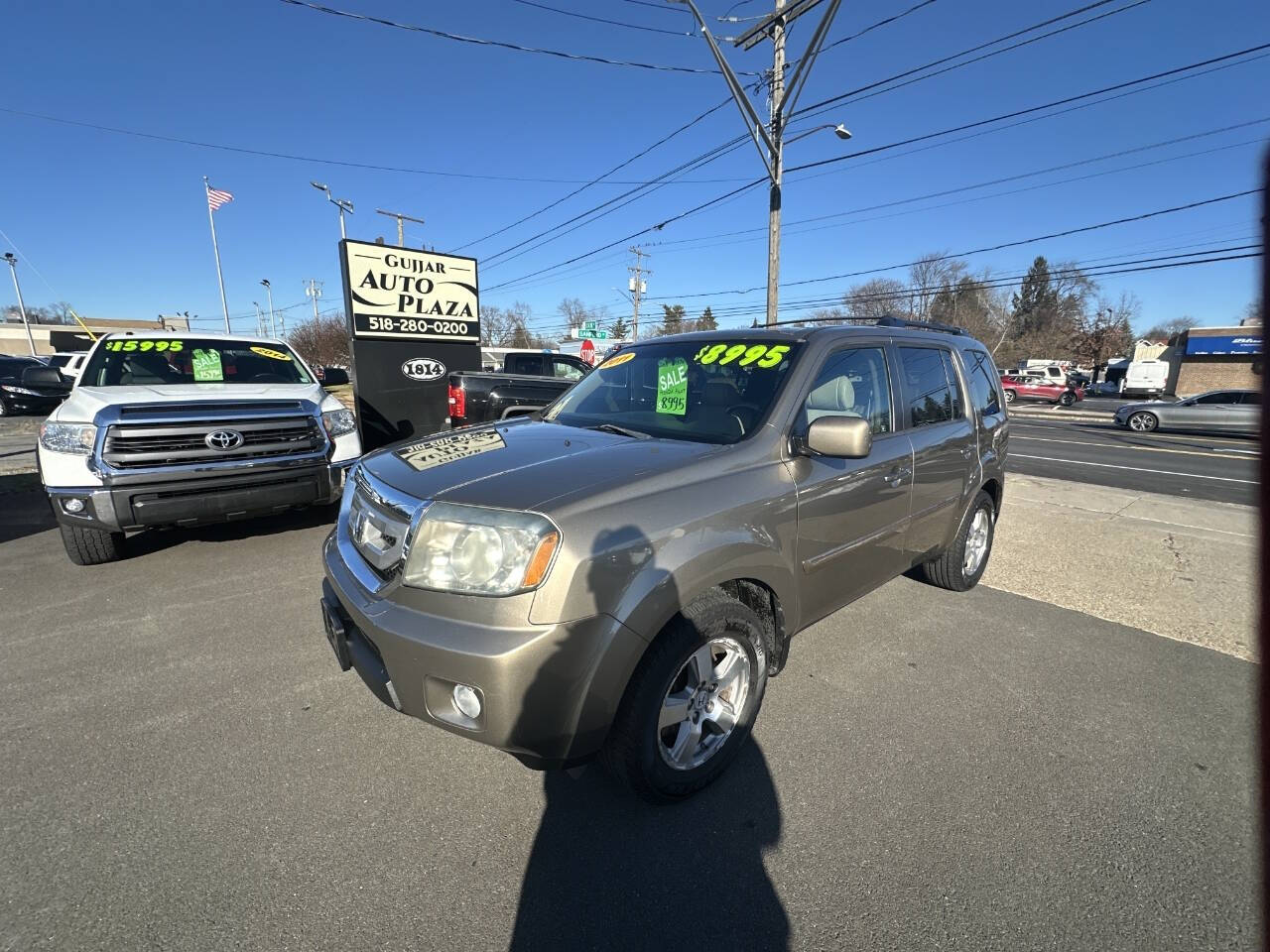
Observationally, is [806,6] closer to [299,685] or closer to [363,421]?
[363,421]

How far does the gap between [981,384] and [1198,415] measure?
745 inches

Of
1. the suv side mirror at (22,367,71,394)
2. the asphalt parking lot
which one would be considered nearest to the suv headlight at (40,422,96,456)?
the asphalt parking lot

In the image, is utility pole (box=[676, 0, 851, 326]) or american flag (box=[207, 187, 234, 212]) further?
american flag (box=[207, 187, 234, 212])

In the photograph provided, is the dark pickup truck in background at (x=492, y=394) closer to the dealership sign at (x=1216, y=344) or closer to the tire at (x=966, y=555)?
the tire at (x=966, y=555)

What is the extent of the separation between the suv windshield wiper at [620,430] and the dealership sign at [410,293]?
6700mm

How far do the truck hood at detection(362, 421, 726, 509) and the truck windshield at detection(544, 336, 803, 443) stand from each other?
221 millimetres

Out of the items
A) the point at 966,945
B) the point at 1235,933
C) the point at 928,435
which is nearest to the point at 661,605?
the point at 966,945

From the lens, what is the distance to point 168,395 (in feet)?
16.5

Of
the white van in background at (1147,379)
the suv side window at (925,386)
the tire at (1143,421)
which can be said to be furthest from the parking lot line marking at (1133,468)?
the white van in background at (1147,379)

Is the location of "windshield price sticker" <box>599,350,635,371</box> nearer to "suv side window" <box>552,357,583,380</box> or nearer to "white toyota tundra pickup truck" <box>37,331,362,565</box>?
"white toyota tundra pickup truck" <box>37,331,362,565</box>

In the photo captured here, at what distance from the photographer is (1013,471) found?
10.7m

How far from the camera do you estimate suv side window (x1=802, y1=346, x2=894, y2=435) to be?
3.11 metres

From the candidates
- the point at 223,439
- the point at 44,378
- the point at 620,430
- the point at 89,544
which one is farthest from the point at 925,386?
the point at 44,378

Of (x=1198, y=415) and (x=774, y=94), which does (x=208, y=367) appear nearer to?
(x=774, y=94)
